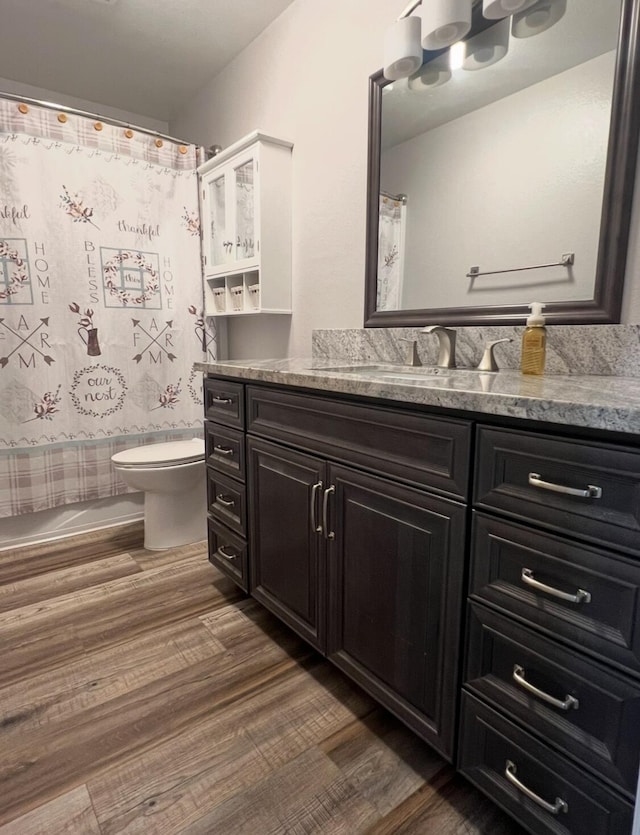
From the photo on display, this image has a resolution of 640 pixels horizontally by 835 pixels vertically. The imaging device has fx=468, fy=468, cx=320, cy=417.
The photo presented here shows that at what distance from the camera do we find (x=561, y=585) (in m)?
0.77

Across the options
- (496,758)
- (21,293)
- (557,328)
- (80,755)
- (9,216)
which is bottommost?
(80,755)

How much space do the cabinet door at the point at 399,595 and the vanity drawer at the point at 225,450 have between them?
49 cm

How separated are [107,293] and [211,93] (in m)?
1.32

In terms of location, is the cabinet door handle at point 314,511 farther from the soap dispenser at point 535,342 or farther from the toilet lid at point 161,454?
the toilet lid at point 161,454

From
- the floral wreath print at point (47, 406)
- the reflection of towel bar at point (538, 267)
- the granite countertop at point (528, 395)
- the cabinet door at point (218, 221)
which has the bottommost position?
the floral wreath print at point (47, 406)

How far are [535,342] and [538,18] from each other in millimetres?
899

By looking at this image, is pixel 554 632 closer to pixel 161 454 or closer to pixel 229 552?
pixel 229 552

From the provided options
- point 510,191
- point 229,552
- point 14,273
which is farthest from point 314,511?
point 14,273

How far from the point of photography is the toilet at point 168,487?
6.86 feet

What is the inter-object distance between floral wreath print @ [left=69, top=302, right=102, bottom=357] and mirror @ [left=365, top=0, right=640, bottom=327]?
137cm

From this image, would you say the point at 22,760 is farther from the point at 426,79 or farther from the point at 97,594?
the point at 426,79

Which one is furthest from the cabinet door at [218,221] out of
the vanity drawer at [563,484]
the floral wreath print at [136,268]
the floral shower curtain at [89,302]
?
the vanity drawer at [563,484]

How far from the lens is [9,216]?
80.4 inches

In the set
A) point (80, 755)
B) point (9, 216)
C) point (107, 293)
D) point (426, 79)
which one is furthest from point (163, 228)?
point (80, 755)
